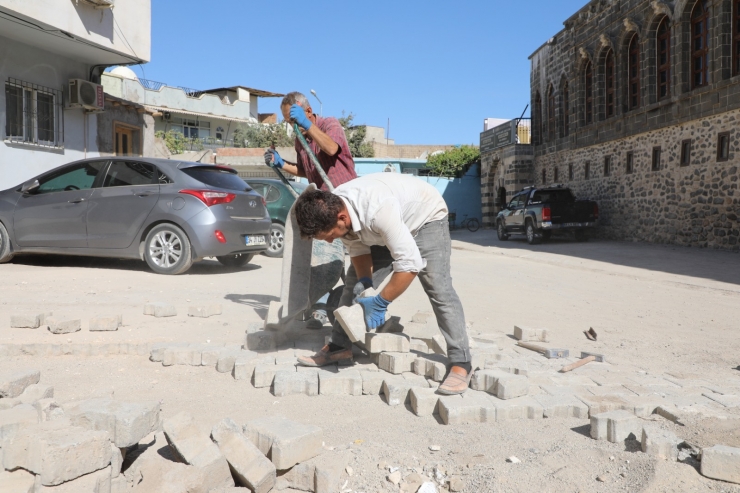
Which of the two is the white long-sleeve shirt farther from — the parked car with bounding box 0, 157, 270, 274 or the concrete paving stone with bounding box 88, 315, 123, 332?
the parked car with bounding box 0, 157, 270, 274

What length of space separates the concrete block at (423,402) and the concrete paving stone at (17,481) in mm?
1941

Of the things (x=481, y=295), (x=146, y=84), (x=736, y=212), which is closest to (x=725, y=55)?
(x=736, y=212)

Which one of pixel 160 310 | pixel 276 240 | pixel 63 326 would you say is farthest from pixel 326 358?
pixel 276 240

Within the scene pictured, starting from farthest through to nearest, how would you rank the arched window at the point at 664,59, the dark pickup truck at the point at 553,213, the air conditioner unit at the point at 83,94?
1. the dark pickup truck at the point at 553,213
2. the arched window at the point at 664,59
3. the air conditioner unit at the point at 83,94

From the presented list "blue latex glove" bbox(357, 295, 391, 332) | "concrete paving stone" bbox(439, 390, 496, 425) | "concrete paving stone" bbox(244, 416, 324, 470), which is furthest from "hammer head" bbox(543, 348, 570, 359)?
"concrete paving stone" bbox(244, 416, 324, 470)

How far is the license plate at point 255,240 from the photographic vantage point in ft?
30.3

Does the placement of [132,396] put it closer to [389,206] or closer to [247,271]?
[389,206]

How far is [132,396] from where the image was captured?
12.7ft

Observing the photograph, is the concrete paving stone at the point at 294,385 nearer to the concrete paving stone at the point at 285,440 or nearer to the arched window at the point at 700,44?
the concrete paving stone at the point at 285,440

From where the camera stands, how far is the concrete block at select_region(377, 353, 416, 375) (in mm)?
4074

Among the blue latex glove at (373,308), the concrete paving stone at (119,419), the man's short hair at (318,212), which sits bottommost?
the concrete paving stone at (119,419)

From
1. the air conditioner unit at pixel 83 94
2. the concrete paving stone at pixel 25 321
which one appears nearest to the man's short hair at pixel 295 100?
the concrete paving stone at pixel 25 321

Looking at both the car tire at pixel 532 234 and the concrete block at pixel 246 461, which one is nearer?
the concrete block at pixel 246 461

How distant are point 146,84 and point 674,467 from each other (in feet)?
131
